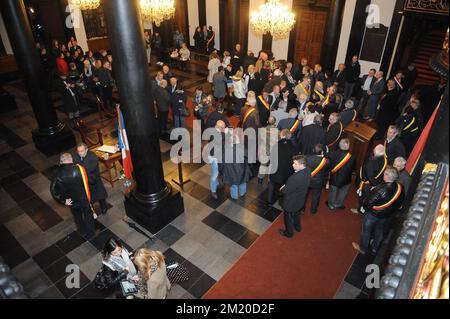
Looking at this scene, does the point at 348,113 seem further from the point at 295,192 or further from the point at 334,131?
the point at 295,192

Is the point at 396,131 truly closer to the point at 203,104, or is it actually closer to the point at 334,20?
the point at 203,104

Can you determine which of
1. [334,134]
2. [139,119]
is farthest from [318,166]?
[139,119]

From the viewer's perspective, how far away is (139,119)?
482 cm

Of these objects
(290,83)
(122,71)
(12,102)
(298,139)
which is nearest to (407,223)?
(122,71)

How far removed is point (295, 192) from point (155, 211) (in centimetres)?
237

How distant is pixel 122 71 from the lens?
4461 millimetres

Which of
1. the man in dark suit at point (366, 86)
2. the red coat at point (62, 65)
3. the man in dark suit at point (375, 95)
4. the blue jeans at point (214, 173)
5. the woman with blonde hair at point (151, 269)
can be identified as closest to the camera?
the woman with blonde hair at point (151, 269)

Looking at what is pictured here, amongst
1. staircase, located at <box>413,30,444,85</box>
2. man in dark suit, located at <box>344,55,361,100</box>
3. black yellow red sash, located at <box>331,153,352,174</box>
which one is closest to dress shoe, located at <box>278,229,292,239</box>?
black yellow red sash, located at <box>331,153,352,174</box>

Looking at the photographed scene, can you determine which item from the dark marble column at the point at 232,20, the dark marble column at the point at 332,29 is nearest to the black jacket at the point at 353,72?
the dark marble column at the point at 332,29

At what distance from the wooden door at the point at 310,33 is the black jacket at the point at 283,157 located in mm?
8210

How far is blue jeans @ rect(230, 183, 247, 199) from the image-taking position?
635 cm

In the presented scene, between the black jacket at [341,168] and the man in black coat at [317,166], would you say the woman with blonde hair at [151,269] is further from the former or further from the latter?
the black jacket at [341,168]

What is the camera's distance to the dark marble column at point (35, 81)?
22.1 feet

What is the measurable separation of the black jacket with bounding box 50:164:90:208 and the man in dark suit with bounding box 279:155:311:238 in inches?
124
